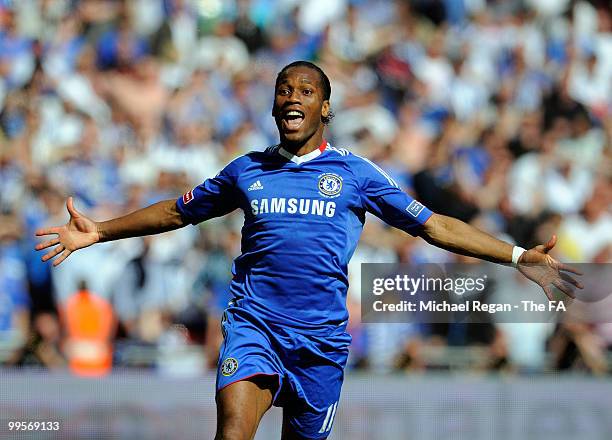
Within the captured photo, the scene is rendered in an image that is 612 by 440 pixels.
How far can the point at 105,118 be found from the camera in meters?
13.0

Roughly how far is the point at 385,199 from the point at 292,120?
2.10ft

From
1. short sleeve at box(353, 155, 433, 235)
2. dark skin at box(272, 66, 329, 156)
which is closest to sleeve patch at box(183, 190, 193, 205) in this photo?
dark skin at box(272, 66, 329, 156)

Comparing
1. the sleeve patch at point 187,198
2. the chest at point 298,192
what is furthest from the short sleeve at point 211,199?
the chest at point 298,192

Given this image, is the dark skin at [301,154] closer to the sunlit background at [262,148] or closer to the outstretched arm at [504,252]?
the outstretched arm at [504,252]

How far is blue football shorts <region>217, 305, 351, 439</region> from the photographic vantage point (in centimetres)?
570

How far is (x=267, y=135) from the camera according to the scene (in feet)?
41.9

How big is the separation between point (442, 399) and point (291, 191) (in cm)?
450

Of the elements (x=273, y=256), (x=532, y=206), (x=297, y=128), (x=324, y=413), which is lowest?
(x=324, y=413)

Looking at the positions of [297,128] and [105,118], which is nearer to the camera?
[297,128]

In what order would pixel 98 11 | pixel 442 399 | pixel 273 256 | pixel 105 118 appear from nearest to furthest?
pixel 273 256 < pixel 442 399 < pixel 105 118 < pixel 98 11

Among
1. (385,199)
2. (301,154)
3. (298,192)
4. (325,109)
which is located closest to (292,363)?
(298,192)

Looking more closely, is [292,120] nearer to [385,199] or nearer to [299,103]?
[299,103]

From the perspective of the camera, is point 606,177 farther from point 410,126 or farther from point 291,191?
point 291,191

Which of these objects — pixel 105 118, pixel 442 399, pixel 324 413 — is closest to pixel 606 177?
pixel 442 399
